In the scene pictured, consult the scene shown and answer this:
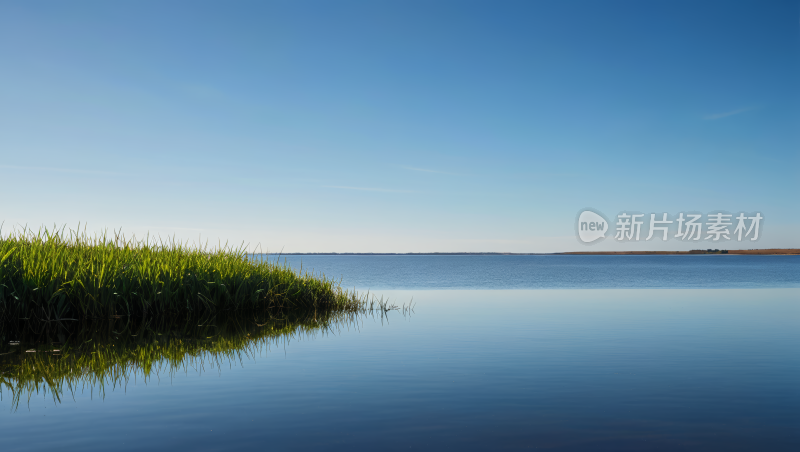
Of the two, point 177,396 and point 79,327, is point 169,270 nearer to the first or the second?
point 79,327

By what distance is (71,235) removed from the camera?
58.6ft

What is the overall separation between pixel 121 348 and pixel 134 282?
432 cm

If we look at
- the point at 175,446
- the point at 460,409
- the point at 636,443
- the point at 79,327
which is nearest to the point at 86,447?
the point at 175,446

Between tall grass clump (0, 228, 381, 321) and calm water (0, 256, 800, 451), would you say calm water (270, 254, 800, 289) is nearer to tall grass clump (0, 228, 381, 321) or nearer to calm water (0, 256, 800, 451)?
tall grass clump (0, 228, 381, 321)

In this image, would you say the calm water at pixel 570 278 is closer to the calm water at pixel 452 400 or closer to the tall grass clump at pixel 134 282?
the tall grass clump at pixel 134 282

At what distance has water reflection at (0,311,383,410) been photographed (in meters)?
8.84

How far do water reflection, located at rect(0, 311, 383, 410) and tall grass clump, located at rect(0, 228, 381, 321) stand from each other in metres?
0.50

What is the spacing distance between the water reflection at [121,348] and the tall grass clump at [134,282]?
0.50 m

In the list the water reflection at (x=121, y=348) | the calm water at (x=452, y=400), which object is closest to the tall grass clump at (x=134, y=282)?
the water reflection at (x=121, y=348)

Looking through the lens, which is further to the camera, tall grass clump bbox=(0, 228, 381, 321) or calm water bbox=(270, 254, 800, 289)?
calm water bbox=(270, 254, 800, 289)

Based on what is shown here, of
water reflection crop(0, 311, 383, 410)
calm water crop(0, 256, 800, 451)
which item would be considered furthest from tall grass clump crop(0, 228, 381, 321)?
calm water crop(0, 256, 800, 451)

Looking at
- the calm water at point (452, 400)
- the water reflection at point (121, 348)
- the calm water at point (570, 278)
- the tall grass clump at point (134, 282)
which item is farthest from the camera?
the calm water at point (570, 278)

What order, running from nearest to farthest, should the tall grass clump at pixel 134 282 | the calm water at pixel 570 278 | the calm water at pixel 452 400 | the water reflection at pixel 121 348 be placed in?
the calm water at pixel 452 400 < the water reflection at pixel 121 348 < the tall grass clump at pixel 134 282 < the calm water at pixel 570 278

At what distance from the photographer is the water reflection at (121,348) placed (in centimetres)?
884
